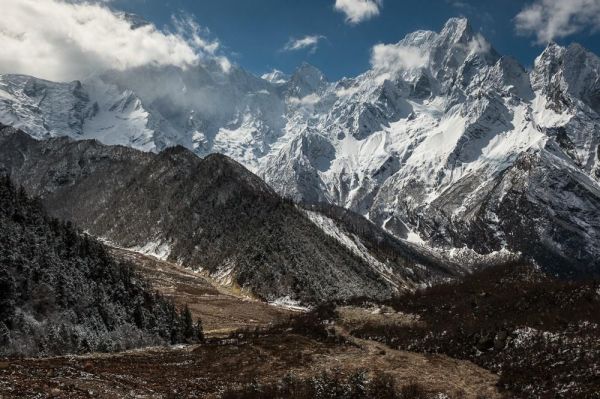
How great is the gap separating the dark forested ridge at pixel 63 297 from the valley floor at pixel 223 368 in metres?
4.11

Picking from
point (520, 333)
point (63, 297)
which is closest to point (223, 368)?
point (63, 297)

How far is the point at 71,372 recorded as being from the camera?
34.1 metres

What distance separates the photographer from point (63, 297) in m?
48.9

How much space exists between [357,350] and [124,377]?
27849 millimetres

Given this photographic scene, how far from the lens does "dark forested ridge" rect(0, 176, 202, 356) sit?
43062mm

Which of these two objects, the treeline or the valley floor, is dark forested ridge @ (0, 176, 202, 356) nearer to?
the valley floor

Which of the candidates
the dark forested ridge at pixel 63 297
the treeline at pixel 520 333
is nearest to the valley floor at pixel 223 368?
the treeline at pixel 520 333

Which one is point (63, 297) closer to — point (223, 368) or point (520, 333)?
point (223, 368)

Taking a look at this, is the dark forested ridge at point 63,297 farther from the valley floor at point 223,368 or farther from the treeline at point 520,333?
the treeline at point 520,333

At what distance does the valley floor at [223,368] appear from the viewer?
3127 cm

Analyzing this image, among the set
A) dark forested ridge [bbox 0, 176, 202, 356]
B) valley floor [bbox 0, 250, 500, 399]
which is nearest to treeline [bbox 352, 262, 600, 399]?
valley floor [bbox 0, 250, 500, 399]

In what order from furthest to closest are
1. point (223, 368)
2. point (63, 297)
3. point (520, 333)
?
point (63, 297), point (520, 333), point (223, 368)

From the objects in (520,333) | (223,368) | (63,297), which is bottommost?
(223,368)

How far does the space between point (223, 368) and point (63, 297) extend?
62.7 feet
